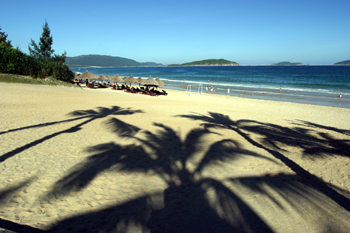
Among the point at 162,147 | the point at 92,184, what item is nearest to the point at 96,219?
the point at 92,184

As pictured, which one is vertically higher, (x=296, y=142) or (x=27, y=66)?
(x=27, y=66)

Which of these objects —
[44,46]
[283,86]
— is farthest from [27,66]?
[283,86]

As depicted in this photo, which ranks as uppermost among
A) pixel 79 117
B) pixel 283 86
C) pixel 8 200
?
pixel 283 86

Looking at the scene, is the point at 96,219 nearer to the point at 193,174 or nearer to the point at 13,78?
the point at 193,174

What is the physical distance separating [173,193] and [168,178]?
0.65 meters

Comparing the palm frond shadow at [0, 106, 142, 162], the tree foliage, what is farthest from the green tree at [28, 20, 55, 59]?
the palm frond shadow at [0, 106, 142, 162]

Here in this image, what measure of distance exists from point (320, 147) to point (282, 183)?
3.73 metres

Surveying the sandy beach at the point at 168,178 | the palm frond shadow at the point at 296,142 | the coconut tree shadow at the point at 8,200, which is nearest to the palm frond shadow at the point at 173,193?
the sandy beach at the point at 168,178

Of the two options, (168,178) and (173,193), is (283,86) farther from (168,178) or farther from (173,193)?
(173,193)

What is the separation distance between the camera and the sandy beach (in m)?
3.37

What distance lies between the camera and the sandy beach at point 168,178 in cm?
337

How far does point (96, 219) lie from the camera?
3.29 meters

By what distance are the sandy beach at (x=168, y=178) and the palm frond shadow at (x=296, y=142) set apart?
40mm

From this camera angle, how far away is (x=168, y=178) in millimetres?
4852
